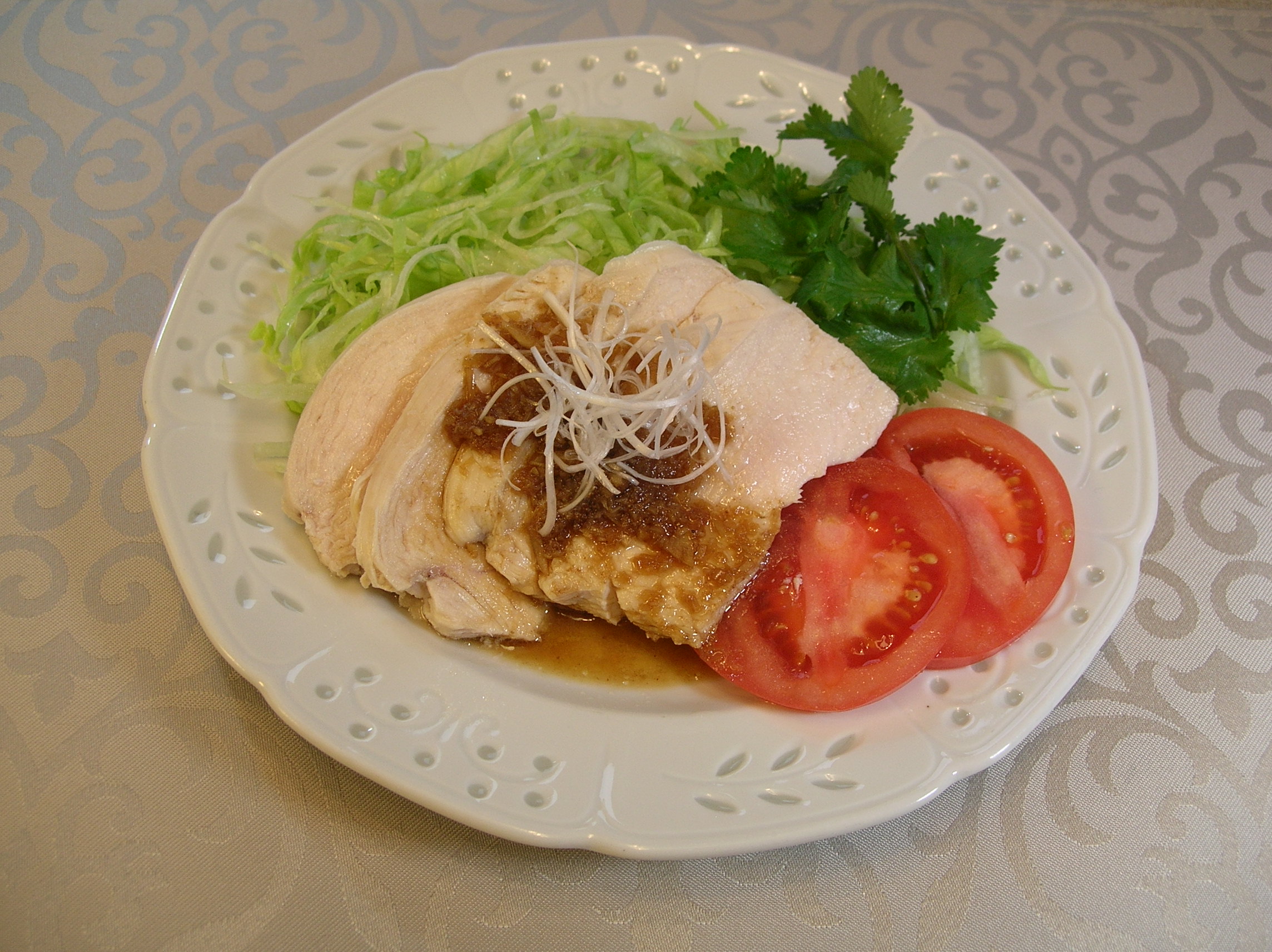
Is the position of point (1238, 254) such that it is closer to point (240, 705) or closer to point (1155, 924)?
point (1155, 924)

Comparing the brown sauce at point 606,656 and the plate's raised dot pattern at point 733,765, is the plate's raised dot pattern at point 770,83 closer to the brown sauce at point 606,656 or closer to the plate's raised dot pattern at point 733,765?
the brown sauce at point 606,656

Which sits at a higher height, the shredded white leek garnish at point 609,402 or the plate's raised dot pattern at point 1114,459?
the plate's raised dot pattern at point 1114,459

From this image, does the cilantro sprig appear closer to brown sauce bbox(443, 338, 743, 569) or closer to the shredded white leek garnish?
the shredded white leek garnish

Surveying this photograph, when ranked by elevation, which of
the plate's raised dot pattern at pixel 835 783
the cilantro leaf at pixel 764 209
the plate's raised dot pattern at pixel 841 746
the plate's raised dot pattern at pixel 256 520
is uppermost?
the cilantro leaf at pixel 764 209

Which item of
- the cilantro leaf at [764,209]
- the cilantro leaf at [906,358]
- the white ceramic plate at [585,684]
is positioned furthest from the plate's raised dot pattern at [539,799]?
the cilantro leaf at [764,209]

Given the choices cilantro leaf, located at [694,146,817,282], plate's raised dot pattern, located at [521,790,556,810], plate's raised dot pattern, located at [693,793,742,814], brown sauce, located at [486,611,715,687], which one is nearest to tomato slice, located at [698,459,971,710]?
brown sauce, located at [486,611,715,687]

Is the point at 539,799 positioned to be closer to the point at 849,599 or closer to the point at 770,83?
the point at 849,599

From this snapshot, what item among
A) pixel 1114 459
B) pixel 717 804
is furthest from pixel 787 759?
pixel 1114 459

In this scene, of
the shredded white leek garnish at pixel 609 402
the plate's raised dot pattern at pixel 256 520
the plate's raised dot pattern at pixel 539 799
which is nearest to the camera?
the plate's raised dot pattern at pixel 539 799
